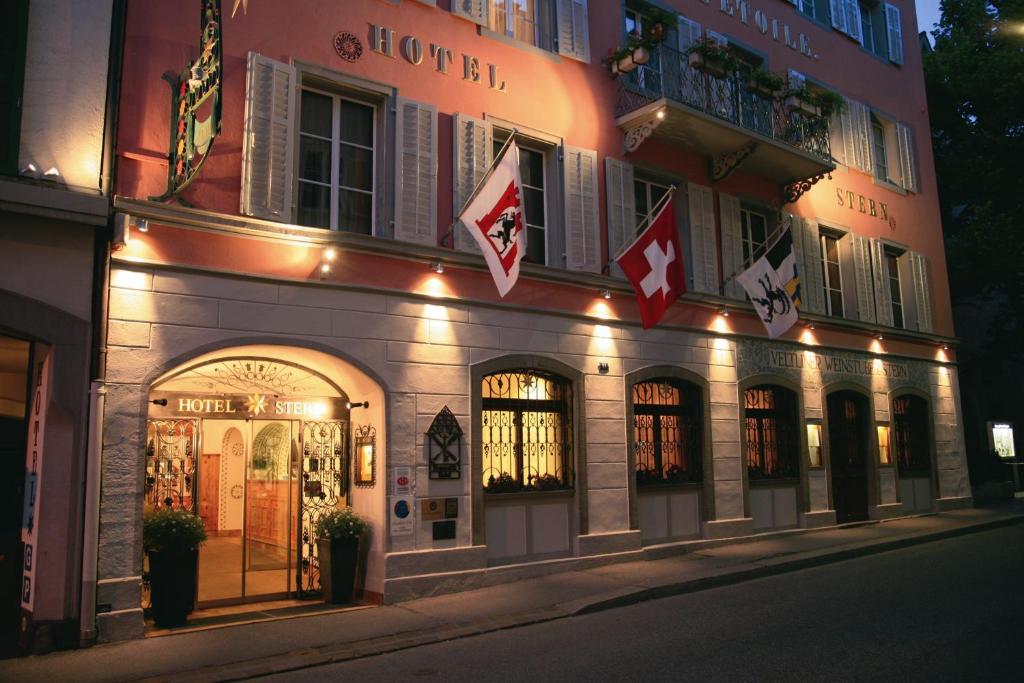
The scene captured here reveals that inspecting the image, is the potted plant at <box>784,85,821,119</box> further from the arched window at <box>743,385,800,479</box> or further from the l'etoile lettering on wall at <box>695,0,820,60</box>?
the arched window at <box>743,385,800,479</box>

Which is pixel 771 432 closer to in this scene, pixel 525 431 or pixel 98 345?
pixel 525 431

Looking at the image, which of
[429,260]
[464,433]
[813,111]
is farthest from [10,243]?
[813,111]

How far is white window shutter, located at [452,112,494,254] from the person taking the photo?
11.1 metres

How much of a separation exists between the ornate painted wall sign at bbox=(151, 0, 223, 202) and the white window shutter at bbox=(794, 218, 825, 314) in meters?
11.6

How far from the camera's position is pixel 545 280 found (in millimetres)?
11852

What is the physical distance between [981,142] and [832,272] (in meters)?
9.25

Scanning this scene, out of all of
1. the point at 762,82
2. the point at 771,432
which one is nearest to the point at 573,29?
the point at 762,82

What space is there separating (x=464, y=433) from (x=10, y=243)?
5.48m

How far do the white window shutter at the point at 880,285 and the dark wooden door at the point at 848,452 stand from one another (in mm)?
2028

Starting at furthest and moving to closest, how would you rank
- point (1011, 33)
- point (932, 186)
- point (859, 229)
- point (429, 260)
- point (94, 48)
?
point (1011, 33), point (932, 186), point (859, 229), point (429, 260), point (94, 48)

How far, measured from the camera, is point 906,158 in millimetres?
19703

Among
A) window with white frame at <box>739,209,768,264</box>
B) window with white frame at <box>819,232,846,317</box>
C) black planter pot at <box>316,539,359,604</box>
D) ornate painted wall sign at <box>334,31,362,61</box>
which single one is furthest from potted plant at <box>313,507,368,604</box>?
window with white frame at <box>819,232,846,317</box>

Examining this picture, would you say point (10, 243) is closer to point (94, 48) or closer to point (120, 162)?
point (120, 162)

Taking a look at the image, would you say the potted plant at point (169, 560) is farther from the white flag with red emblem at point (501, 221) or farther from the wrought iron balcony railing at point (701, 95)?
the wrought iron balcony railing at point (701, 95)
